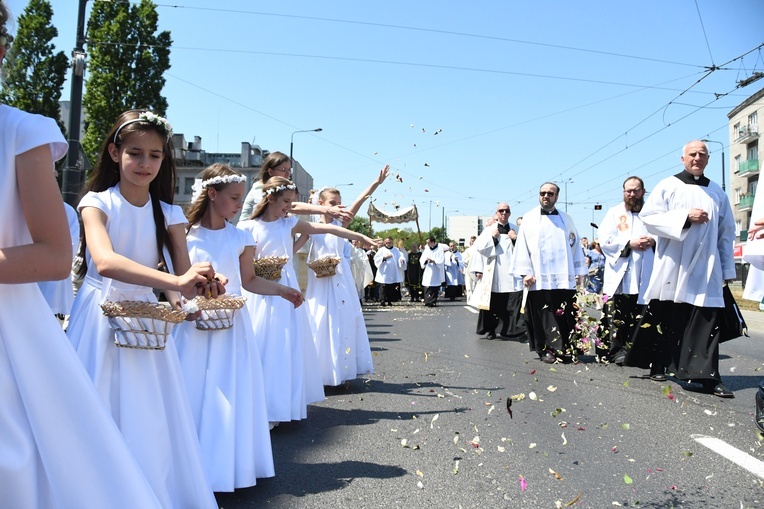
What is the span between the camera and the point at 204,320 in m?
4.05

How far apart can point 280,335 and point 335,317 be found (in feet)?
6.77

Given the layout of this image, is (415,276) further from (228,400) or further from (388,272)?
(228,400)

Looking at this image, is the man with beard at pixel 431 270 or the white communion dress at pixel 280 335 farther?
the man with beard at pixel 431 270

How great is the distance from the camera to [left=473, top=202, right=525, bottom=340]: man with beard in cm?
1298

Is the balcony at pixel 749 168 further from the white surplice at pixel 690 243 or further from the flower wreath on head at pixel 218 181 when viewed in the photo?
the flower wreath on head at pixel 218 181

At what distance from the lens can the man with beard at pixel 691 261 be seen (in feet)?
23.4

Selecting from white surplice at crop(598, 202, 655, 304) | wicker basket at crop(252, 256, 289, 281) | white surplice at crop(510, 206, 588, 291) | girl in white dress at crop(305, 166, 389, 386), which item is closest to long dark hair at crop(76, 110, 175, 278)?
wicker basket at crop(252, 256, 289, 281)

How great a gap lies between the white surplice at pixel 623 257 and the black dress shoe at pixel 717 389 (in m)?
2.29

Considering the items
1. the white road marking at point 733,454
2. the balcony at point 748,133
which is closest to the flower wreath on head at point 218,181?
the white road marking at point 733,454

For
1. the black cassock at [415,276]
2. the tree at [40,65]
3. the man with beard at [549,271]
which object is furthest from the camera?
the tree at [40,65]

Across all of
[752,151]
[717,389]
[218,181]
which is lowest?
[717,389]

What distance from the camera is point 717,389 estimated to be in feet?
22.5

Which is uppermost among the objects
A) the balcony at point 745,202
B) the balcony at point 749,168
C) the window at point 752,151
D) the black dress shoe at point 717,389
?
the window at point 752,151

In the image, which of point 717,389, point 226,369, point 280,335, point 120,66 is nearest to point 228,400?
point 226,369
